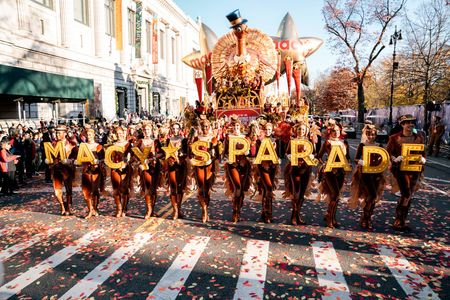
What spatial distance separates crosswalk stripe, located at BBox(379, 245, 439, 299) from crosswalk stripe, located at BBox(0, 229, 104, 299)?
512 centimetres

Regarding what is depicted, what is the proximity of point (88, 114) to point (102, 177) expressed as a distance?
21.3 m

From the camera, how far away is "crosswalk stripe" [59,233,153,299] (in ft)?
14.6

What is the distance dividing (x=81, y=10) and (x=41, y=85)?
514 inches

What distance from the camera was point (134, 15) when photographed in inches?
1442

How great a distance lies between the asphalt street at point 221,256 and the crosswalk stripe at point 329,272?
15 mm

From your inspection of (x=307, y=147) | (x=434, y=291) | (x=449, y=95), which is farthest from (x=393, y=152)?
(x=449, y=95)

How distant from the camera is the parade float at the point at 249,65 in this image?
18719mm

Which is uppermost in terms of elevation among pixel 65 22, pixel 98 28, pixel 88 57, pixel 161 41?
pixel 161 41

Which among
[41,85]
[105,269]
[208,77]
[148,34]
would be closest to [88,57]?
[208,77]

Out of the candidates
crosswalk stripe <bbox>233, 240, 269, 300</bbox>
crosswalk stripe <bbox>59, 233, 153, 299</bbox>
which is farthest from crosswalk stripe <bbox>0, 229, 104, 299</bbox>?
crosswalk stripe <bbox>233, 240, 269, 300</bbox>

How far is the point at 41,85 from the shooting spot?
A: 1748 cm

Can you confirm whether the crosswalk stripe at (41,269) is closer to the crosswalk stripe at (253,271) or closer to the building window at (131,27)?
the crosswalk stripe at (253,271)

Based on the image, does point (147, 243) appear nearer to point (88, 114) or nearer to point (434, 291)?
point (434, 291)

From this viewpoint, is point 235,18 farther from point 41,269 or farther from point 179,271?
point 41,269
